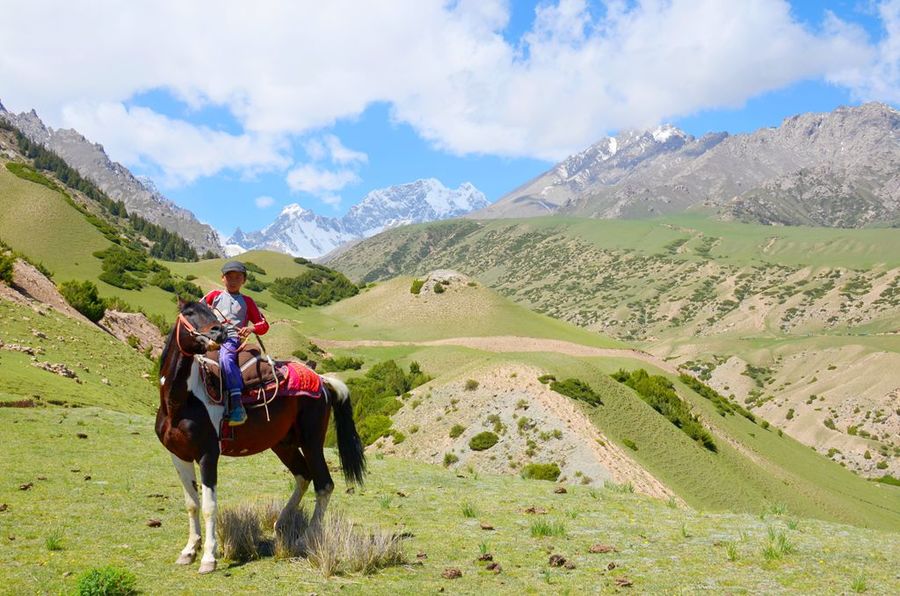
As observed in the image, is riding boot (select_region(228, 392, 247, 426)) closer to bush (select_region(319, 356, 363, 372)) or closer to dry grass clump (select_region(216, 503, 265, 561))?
dry grass clump (select_region(216, 503, 265, 561))

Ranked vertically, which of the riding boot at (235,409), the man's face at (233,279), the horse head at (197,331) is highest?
the man's face at (233,279)

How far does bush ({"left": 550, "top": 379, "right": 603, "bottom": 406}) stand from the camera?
103ft

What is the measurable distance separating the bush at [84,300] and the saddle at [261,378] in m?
36.3

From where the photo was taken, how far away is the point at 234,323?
9.78m

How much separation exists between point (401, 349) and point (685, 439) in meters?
34.9

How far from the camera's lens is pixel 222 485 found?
14461mm

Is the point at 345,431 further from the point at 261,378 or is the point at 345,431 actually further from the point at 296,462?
the point at 261,378

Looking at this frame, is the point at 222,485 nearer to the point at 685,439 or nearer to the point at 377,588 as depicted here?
the point at 377,588

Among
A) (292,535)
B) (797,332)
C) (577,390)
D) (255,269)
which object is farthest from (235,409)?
(797,332)

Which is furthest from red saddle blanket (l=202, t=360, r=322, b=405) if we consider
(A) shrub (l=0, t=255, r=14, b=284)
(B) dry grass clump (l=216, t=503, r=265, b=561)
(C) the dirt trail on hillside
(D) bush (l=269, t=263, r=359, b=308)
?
(D) bush (l=269, t=263, r=359, b=308)

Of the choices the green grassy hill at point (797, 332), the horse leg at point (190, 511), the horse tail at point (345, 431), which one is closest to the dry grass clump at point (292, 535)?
the horse leg at point (190, 511)

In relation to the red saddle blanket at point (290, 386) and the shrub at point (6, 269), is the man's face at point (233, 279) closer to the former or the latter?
the red saddle blanket at point (290, 386)

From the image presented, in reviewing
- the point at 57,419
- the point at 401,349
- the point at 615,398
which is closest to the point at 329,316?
the point at 401,349

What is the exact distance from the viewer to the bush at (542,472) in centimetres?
2578
